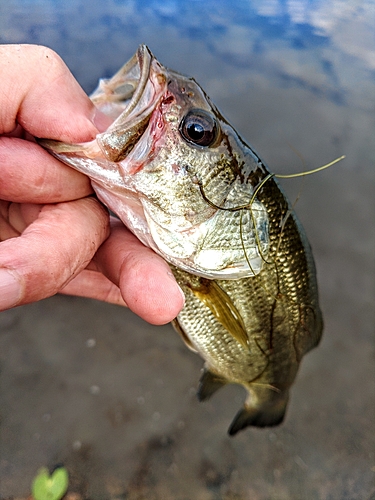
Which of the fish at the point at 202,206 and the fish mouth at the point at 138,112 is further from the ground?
the fish mouth at the point at 138,112

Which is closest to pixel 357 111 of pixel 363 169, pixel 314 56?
pixel 363 169

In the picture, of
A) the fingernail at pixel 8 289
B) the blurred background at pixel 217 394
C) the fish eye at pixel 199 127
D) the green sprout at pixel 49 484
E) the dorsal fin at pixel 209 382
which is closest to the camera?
the fingernail at pixel 8 289

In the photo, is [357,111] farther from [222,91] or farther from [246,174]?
[246,174]

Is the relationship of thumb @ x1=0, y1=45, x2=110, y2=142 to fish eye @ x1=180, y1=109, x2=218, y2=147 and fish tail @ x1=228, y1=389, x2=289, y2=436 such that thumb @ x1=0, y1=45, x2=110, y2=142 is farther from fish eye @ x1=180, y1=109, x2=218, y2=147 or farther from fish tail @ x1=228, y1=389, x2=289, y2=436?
Result: fish tail @ x1=228, y1=389, x2=289, y2=436

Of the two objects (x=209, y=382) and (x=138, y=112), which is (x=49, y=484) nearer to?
(x=209, y=382)

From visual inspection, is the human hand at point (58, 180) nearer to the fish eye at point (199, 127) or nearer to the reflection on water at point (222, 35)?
the fish eye at point (199, 127)

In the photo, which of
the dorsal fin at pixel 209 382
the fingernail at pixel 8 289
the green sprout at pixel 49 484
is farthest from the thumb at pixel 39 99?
the green sprout at pixel 49 484

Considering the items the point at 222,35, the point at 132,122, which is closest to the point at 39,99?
the point at 132,122
